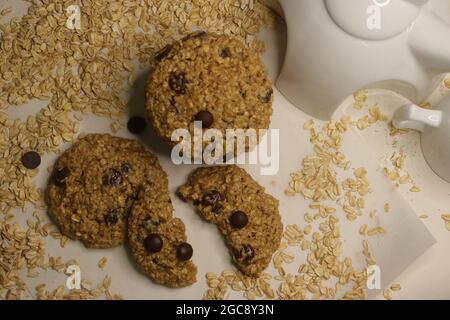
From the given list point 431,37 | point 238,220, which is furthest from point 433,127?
point 238,220

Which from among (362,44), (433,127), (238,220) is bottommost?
(238,220)

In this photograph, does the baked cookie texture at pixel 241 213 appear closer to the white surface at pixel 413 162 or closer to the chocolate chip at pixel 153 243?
the chocolate chip at pixel 153 243

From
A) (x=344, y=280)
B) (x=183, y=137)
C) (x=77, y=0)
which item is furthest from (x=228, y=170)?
(x=77, y=0)

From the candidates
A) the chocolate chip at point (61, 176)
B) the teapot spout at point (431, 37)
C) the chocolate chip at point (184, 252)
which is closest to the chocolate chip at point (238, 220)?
the chocolate chip at point (184, 252)

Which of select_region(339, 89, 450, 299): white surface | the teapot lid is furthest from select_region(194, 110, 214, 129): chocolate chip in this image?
select_region(339, 89, 450, 299): white surface

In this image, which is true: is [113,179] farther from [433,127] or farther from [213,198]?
[433,127]

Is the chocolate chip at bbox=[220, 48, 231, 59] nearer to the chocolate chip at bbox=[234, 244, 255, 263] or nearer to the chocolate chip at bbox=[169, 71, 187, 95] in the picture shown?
the chocolate chip at bbox=[169, 71, 187, 95]

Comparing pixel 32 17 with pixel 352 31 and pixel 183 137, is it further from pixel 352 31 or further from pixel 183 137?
pixel 352 31
